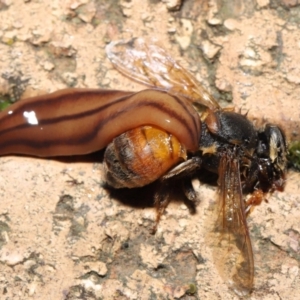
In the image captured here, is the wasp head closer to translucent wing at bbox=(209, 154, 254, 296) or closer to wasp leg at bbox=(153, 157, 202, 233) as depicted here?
translucent wing at bbox=(209, 154, 254, 296)

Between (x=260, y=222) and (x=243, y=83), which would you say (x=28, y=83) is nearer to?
(x=243, y=83)

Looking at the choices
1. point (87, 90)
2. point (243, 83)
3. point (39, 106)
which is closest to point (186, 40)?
point (243, 83)

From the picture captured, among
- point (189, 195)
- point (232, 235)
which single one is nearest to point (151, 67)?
point (189, 195)

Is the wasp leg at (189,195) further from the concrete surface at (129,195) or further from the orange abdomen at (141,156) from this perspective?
the orange abdomen at (141,156)

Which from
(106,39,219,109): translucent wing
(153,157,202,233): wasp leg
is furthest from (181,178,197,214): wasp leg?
(106,39,219,109): translucent wing

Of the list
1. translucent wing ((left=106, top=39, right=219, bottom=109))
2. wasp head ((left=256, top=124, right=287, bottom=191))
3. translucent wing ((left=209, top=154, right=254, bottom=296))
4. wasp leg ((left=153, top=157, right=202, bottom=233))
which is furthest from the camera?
translucent wing ((left=106, top=39, right=219, bottom=109))

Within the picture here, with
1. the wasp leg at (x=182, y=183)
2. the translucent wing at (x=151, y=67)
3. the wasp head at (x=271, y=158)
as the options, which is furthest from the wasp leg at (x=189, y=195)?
the translucent wing at (x=151, y=67)

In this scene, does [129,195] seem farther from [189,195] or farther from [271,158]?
[271,158]

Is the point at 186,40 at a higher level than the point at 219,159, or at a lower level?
higher
